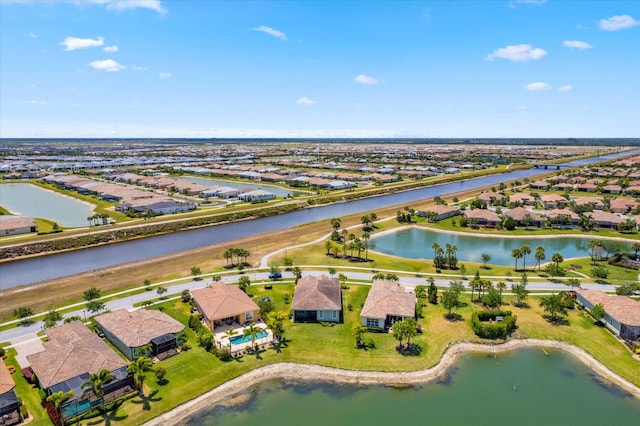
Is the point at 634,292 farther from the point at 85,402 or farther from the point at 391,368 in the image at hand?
the point at 85,402

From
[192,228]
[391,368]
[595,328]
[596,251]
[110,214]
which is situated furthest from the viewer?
[110,214]

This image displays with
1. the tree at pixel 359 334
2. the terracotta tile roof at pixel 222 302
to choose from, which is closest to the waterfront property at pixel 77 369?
the terracotta tile roof at pixel 222 302

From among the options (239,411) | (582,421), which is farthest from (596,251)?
(239,411)

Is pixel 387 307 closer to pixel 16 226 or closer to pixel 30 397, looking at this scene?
pixel 30 397

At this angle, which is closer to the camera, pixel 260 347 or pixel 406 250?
pixel 260 347

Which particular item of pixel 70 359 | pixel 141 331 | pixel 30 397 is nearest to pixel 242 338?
pixel 141 331

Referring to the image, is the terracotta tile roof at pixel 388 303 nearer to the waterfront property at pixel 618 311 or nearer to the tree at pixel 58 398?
the waterfront property at pixel 618 311

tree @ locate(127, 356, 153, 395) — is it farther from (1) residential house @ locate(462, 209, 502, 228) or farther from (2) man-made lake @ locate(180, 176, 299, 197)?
(2) man-made lake @ locate(180, 176, 299, 197)

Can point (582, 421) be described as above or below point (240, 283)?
below
